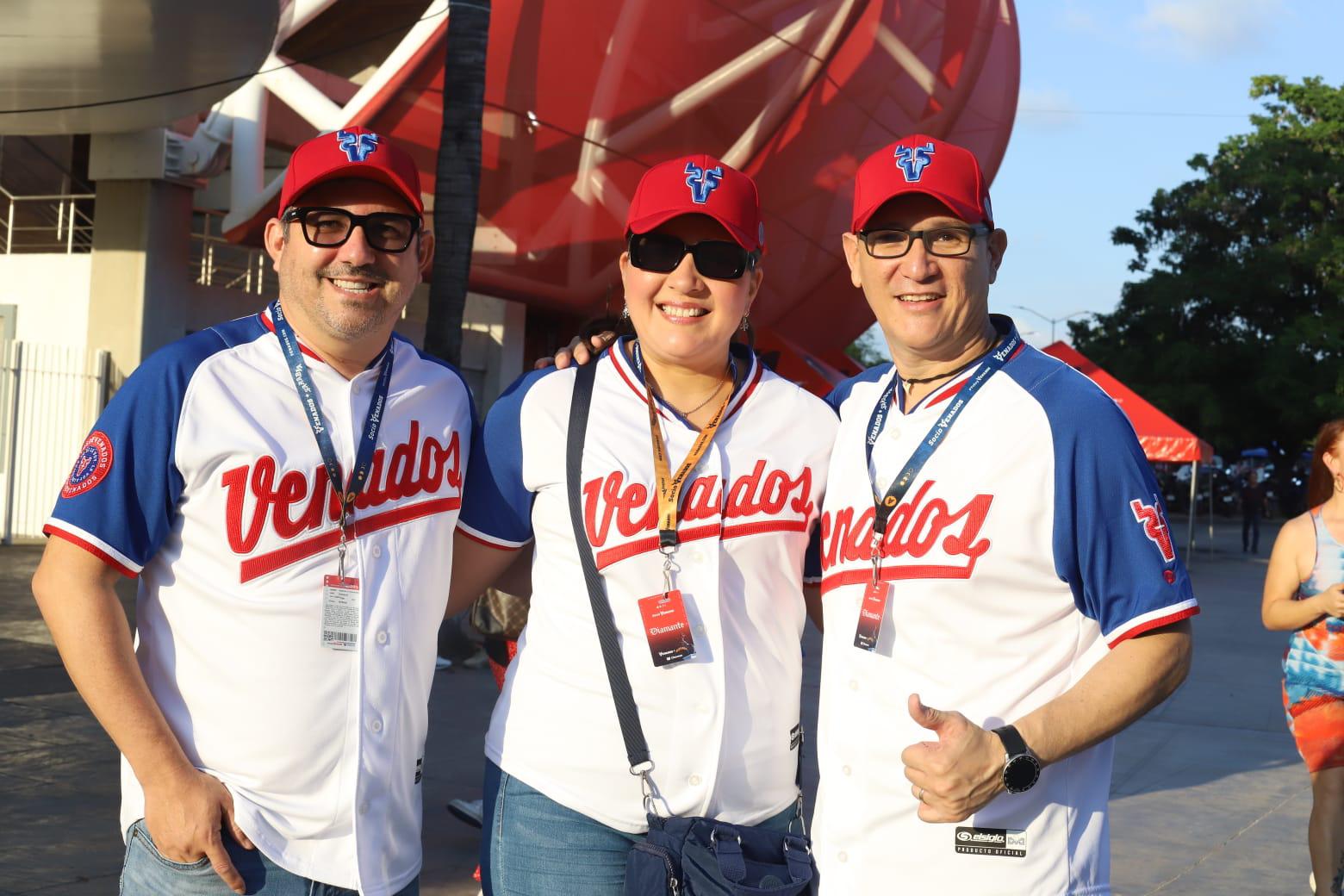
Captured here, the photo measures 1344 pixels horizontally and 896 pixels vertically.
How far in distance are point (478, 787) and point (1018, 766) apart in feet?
17.4

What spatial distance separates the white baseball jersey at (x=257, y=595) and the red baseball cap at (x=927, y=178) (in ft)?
4.07

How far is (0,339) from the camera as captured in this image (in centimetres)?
1825

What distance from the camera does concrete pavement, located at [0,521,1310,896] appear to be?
596cm

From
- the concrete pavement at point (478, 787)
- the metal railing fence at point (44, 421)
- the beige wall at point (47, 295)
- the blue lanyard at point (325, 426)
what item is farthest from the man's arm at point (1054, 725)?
the beige wall at point (47, 295)

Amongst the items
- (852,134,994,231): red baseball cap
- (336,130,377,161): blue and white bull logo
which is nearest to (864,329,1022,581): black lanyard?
(852,134,994,231): red baseball cap

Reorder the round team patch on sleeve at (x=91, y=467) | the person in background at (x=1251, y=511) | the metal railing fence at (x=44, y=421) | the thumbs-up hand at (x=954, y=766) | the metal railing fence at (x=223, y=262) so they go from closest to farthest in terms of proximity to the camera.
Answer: the thumbs-up hand at (x=954, y=766)
the round team patch on sleeve at (x=91, y=467)
the metal railing fence at (x=44, y=421)
the metal railing fence at (x=223, y=262)
the person in background at (x=1251, y=511)

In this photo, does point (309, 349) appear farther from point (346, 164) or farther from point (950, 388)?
point (950, 388)

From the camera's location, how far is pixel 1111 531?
2.57m

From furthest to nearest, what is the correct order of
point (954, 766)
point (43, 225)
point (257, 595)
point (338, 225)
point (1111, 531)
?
point (43, 225)
point (338, 225)
point (257, 595)
point (1111, 531)
point (954, 766)

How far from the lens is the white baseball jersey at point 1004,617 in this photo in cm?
259

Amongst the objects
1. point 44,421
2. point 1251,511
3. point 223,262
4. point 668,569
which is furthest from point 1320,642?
point 1251,511

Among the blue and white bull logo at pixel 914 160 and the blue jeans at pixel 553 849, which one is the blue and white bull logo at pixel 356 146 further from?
the blue jeans at pixel 553 849

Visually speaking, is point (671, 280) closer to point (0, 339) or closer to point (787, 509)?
point (787, 509)

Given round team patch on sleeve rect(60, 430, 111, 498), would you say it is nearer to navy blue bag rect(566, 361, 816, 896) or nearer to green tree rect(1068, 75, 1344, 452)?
navy blue bag rect(566, 361, 816, 896)
